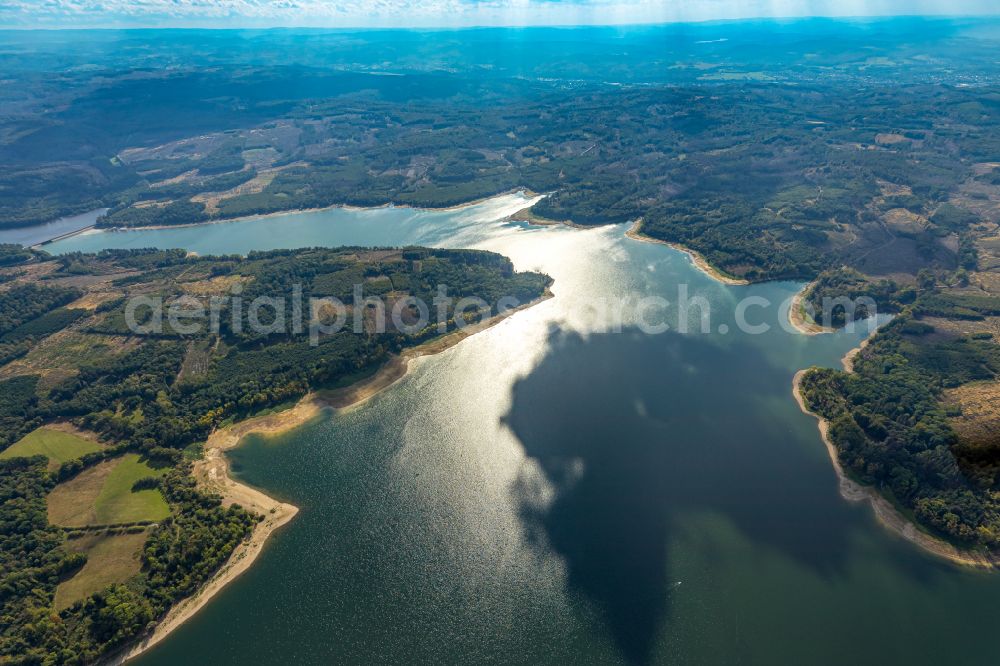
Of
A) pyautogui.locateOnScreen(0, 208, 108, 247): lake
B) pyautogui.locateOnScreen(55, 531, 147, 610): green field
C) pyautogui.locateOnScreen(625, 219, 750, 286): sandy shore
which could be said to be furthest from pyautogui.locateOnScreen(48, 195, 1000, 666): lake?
pyautogui.locateOnScreen(0, 208, 108, 247): lake

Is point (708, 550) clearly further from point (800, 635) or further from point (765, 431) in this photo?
point (765, 431)

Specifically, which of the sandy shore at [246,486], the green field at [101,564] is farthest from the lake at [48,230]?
the green field at [101,564]

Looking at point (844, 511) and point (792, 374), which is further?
point (792, 374)

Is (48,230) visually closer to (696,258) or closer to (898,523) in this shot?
(696,258)

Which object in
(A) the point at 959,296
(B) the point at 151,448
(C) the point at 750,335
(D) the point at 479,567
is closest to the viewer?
(D) the point at 479,567

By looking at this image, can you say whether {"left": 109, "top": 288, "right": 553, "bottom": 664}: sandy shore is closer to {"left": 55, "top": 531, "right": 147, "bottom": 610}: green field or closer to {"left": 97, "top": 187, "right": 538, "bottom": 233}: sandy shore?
{"left": 55, "top": 531, "right": 147, "bottom": 610}: green field

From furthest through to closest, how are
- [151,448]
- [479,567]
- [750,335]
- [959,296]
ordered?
[959,296] → [750,335] → [151,448] → [479,567]

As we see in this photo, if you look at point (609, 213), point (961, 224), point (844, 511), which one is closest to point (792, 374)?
point (844, 511)
